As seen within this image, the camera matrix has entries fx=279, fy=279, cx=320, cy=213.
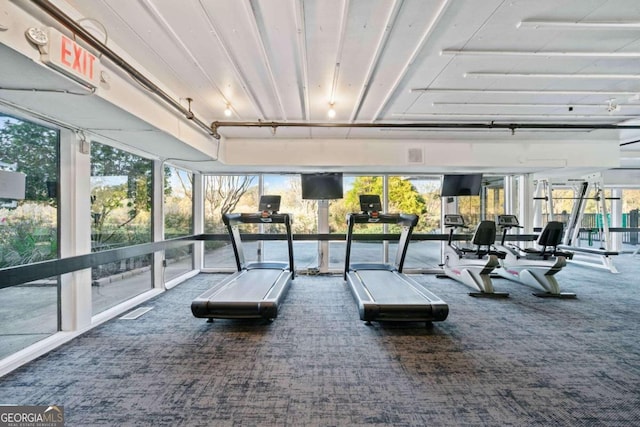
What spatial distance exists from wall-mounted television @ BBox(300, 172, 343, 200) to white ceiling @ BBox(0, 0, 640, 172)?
2043 mm

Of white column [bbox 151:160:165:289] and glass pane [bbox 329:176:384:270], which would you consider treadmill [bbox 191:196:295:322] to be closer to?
white column [bbox 151:160:165:289]

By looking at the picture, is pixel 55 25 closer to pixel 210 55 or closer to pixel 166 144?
pixel 210 55

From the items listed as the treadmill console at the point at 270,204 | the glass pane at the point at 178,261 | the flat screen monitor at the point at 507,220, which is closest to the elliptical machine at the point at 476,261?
the flat screen monitor at the point at 507,220

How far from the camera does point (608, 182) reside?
8688 mm

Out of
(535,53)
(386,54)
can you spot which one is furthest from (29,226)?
(535,53)

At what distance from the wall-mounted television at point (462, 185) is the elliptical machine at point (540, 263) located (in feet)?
2.81

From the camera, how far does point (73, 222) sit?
3203mm

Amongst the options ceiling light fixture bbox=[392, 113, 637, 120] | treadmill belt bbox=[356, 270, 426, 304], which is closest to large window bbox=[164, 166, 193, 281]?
treadmill belt bbox=[356, 270, 426, 304]

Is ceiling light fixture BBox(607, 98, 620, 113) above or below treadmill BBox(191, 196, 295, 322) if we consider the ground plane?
above

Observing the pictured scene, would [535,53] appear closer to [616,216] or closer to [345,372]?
[345,372]

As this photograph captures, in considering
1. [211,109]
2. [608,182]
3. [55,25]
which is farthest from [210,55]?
[608,182]

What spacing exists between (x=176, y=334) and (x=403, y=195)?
5.48 m

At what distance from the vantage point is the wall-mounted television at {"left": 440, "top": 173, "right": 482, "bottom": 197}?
248 inches

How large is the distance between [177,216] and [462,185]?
6307mm
